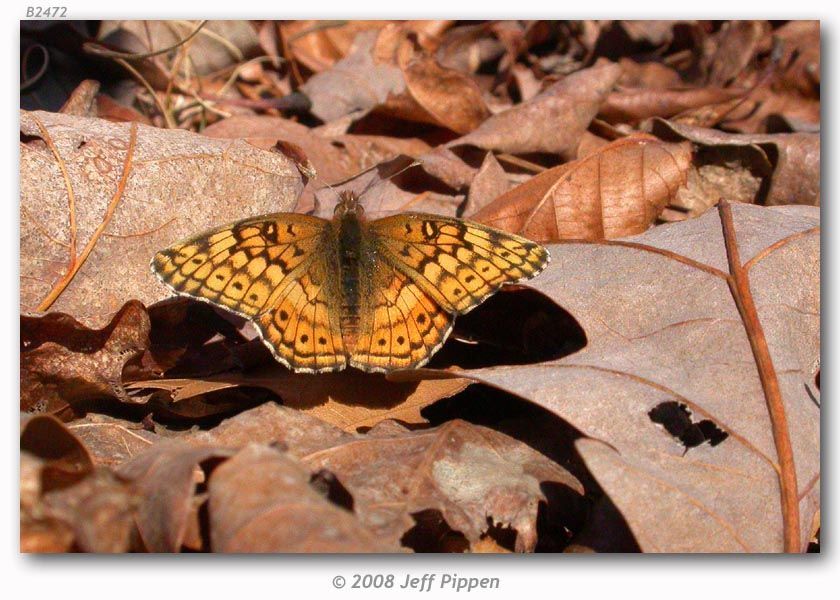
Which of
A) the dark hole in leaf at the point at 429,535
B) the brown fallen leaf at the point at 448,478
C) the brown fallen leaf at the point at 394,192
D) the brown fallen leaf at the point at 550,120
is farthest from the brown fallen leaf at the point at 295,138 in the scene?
the dark hole in leaf at the point at 429,535

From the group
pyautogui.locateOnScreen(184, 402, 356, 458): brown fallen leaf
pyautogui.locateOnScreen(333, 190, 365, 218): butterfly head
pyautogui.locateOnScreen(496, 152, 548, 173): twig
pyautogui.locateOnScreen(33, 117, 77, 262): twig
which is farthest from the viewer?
pyautogui.locateOnScreen(496, 152, 548, 173): twig

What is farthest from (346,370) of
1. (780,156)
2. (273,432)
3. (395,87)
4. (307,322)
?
(395,87)

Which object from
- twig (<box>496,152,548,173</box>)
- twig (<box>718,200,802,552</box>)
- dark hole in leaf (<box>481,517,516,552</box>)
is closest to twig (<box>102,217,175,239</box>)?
twig (<box>496,152,548,173</box>)

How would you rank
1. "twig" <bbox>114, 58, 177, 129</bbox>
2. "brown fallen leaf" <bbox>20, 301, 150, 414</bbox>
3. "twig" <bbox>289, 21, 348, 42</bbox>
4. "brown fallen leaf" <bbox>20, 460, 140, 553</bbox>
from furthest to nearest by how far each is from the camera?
"twig" <bbox>289, 21, 348, 42</bbox>, "twig" <bbox>114, 58, 177, 129</bbox>, "brown fallen leaf" <bbox>20, 301, 150, 414</bbox>, "brown fallen leaf" <bbox>20, 460, 140, 553</bbox>

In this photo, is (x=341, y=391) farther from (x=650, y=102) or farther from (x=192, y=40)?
(x=192, y=40)

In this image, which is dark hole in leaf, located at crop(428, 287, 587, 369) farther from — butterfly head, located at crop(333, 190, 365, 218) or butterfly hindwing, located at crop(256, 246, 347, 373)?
butterfly head, located at crop(333, 190, 365, 218)
